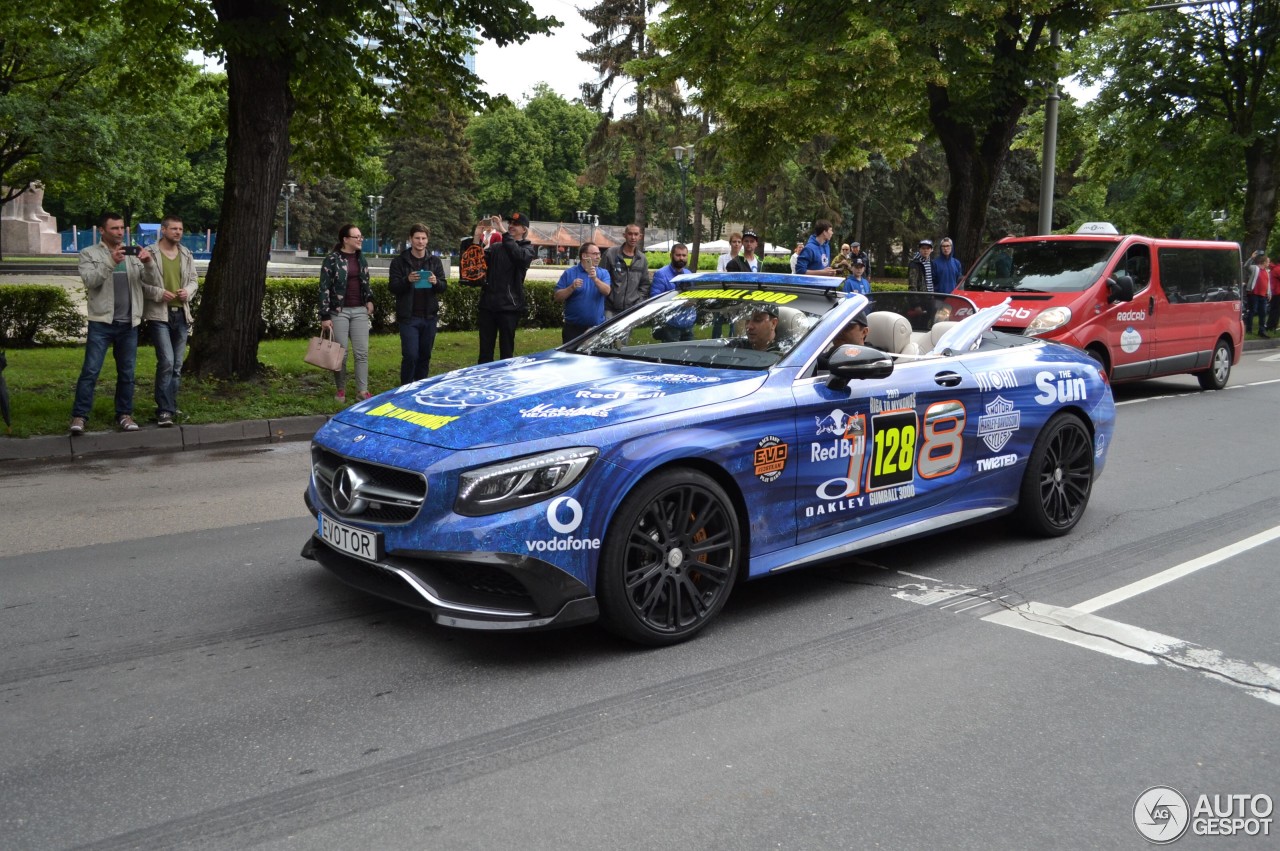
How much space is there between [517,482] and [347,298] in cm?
829

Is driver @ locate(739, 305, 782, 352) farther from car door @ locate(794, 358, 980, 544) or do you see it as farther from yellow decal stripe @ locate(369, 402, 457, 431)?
yellow decal stripe @ locate(369, 402, 457, 431)

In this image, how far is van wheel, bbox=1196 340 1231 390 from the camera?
15.4 metres

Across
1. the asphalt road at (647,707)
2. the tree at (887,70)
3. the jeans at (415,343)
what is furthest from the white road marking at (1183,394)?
the jeans at (415,343)

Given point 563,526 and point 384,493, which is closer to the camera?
point 563,526

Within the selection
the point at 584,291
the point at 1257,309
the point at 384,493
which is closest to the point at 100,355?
the point at 584,291

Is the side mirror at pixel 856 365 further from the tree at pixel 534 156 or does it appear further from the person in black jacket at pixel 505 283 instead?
the tree at pixel 534 156

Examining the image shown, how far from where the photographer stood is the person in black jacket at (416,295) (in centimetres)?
1197

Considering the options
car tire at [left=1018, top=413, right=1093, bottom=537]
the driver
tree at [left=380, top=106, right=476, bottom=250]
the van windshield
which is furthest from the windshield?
tree at [left=380, top=106, right=476, bottom=250]

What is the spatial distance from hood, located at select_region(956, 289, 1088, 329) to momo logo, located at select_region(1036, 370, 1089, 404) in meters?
6.05

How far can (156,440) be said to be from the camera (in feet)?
33.4

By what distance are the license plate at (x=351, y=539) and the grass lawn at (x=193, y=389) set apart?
6.38 meters

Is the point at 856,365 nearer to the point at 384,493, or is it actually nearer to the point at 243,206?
the point at 384,493

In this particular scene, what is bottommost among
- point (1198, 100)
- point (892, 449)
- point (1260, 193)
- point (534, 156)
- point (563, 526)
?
point (563, 526)

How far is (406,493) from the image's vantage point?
14.4 ft
